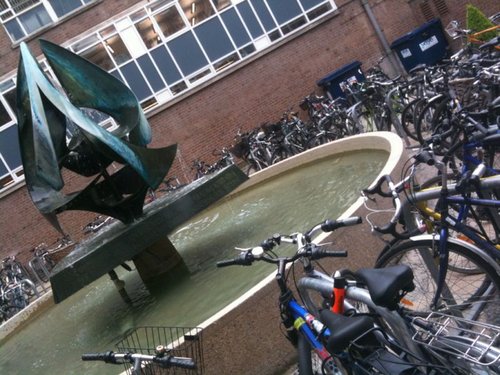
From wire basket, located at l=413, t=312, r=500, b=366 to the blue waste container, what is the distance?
46.8ft

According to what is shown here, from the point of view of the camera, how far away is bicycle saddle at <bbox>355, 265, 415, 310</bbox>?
2262 millimetres

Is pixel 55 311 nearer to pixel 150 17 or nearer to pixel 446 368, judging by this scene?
pixel 446 368

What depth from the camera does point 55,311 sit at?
8070mm

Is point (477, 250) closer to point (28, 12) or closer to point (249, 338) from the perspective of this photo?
point (249, 338)

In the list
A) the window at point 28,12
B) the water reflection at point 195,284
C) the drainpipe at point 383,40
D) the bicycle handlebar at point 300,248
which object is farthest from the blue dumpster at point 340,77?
the bicycle handlebar at point 300,248

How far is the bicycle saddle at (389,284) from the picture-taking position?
2262mm

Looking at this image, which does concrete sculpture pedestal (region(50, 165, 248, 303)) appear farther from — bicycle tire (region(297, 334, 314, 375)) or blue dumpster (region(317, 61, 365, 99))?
blue dumpster (region(317, 61, 365, 99))

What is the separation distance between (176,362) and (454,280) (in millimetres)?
1786

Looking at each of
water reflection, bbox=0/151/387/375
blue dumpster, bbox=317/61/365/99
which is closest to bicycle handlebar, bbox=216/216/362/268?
water reflection, bbox=0/151/387/375

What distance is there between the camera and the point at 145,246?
5.81 metres

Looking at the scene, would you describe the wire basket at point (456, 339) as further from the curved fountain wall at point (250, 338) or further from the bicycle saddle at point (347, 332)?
the curved fountain wall at point (250, 338)

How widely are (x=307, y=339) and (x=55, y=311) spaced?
6.24m

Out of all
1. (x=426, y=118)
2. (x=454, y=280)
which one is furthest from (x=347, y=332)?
(x=426, y=118)

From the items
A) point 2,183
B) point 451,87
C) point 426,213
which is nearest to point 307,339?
point 426,213
